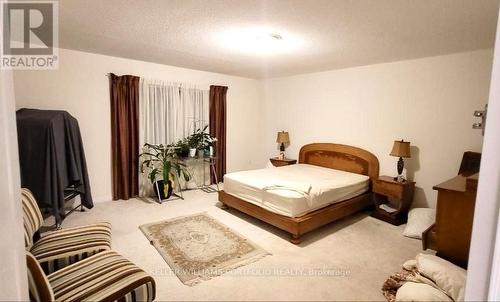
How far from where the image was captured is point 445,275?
191cm

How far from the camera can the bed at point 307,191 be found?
299 centimetres

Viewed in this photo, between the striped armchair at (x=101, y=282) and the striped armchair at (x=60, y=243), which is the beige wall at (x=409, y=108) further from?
the striped armchair at (x=60, y=243)

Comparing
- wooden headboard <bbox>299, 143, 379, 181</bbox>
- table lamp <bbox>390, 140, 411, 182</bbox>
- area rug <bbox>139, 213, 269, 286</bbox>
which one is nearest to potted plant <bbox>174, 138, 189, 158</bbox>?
area rug <bbox>139, 213, 269, 286</bbox>

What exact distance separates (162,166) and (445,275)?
4.04 meters

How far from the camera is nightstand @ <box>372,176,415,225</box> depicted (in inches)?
138

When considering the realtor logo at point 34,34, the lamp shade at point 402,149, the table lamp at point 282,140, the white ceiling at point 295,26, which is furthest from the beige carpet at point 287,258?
the white ceiling at point 295,26

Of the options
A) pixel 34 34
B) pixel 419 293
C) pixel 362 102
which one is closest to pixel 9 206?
pixel 419 293

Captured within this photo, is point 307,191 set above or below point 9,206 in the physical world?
below

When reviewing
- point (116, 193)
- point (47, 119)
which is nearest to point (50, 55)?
point (47, 119)

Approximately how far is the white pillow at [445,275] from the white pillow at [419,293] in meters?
0.05

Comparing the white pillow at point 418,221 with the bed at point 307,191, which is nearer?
the bed at point 307,191

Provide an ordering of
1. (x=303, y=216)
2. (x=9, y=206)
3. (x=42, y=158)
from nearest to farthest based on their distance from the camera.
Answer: (x=9, y=206) < (x=42, y=158) < (x=303, y=216)

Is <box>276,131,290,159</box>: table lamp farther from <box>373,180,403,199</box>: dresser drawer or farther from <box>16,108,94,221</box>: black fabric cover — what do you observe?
<box>16,108,94,221</box>: black fabric cover

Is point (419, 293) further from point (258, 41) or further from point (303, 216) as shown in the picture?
point (258, 41)
